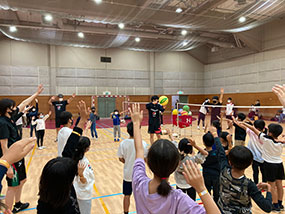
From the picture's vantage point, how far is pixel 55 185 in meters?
1.42

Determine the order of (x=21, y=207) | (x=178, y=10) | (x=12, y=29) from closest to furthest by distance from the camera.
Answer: (x=21, y=207)
(x=178, y=10)
(x=12, y=29)

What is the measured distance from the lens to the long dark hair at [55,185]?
1.42m

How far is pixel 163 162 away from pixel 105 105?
21.7 metres

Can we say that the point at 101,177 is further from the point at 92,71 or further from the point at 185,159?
the point at 92,71

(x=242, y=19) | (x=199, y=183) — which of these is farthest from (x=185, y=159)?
(x=242, y=19)

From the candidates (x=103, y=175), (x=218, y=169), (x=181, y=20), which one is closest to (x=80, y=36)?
(x=181, y=20)

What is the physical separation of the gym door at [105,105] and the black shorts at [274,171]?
20031 millimetres

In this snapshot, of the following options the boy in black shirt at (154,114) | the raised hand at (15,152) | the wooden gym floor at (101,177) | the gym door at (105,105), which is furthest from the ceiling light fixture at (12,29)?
the raised hand at (15,152)

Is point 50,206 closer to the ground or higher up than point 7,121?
closer to the ground

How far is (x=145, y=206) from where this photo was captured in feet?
4.68

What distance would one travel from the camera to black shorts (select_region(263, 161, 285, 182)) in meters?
3.45

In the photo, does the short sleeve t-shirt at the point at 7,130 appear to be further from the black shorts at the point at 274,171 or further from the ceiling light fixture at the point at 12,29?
the ceiling light fixture at the point at 12,29

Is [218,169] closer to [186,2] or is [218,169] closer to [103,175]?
[103,175]

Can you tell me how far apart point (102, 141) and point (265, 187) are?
9157 millimetres
